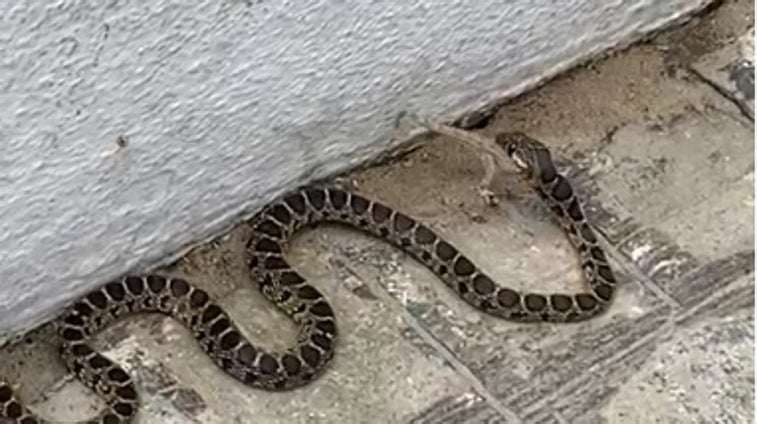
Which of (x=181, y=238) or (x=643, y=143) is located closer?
(x=181, y=238)

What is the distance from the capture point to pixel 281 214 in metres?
4.79

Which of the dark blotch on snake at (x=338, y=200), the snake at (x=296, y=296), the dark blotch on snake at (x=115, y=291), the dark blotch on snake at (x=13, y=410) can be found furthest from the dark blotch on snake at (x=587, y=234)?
the dark blotch on snake at (x=13, y=410)

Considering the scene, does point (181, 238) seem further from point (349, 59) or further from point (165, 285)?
point (349, 59)

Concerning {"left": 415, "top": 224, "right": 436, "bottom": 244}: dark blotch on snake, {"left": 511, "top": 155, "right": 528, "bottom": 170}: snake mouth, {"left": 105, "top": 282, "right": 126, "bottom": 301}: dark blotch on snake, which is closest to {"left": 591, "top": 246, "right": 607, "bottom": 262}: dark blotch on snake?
{"left": 511, "top": 155, "right": 528, "bottom": 170}: snake mouth

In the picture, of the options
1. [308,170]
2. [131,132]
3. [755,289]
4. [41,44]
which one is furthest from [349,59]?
A: [755,289]

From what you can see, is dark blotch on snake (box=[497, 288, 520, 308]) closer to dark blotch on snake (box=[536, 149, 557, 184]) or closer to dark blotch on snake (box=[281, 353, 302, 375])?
dark blotch on snake (box=[536, 149, 557, 184])

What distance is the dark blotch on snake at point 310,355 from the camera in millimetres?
4422

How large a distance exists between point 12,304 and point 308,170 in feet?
3.06

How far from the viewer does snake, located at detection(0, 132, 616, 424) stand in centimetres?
439

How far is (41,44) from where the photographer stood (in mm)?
3906

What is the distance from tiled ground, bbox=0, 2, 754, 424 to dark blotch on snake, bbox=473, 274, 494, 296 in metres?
0.07

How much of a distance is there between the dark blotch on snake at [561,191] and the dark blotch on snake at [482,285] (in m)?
0.38

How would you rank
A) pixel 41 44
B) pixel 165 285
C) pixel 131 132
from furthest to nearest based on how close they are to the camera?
1. pixel 165 285
2. pixel 131 132
3. pixel 41 44

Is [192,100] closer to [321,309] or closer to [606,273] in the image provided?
[321,309]
